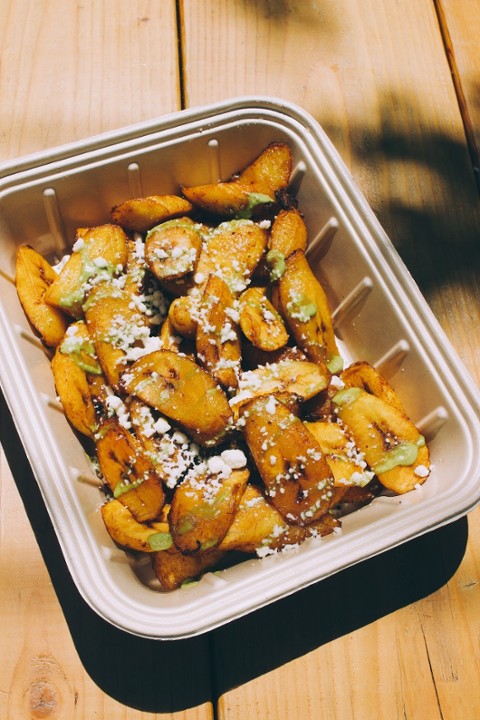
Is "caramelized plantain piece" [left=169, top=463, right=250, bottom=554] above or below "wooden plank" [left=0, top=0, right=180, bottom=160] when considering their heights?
below

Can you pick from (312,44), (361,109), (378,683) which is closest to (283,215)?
(361,109)

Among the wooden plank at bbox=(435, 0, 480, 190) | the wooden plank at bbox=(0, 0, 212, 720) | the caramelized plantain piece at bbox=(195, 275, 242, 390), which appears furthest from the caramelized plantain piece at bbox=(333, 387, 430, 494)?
the wooden plank at bbox=(435, 0, 480, 190)

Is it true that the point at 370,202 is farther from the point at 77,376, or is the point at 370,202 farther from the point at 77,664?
the point at 77,664

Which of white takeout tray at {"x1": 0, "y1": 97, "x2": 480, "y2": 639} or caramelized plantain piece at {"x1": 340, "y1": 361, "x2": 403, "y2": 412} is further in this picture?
caramelized plantain piece at {"x1": 340, "y1": 361, "x2": 403, "y2": 412}

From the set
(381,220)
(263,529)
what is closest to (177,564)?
(263,529)

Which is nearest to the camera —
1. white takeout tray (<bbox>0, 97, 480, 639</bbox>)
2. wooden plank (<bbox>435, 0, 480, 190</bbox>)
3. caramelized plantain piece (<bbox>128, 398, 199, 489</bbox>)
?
white takeout tray (<bbox>0, 97, 480, 639</bbox>)

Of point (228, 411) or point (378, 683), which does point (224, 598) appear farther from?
point (378, 683)

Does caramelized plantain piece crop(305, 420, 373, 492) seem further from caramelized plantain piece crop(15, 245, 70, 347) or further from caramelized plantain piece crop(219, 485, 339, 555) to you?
caramelized plantain piece crop(15, 245, 70, 347)
